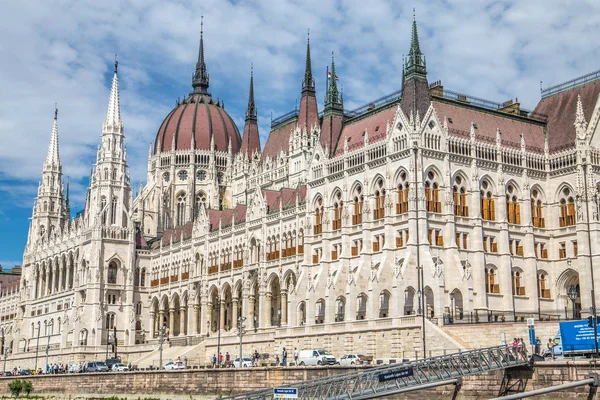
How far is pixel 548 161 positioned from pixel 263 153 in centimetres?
4401

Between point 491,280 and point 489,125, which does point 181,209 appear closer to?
point 489,125

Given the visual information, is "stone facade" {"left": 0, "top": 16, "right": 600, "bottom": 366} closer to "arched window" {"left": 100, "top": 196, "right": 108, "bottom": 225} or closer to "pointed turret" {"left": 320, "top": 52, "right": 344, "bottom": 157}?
"pointed turret" {"left": 320, "top": 52, "right": 344, "bottom": 157}

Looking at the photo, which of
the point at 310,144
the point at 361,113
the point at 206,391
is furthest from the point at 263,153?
the point at 206,391

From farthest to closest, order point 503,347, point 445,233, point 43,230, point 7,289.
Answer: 1. point 7,289
2. point 43,230
3. point 445,233
4. point 503,347

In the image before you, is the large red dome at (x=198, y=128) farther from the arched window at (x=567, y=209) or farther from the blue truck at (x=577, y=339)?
the blue truck at (x=577, y=339)

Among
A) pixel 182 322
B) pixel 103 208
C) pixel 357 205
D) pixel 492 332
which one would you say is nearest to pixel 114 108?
pixel 103 208

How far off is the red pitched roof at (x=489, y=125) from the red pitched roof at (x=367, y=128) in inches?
210

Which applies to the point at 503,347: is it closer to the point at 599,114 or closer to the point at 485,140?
the point at 485,140

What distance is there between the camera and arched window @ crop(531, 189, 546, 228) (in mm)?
82312

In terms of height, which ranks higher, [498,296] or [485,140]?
[485,140]

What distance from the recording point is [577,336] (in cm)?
4812

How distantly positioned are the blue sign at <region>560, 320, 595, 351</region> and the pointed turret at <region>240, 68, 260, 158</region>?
80173mm

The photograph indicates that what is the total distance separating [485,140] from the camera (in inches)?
3209

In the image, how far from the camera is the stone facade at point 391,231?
7500cm
